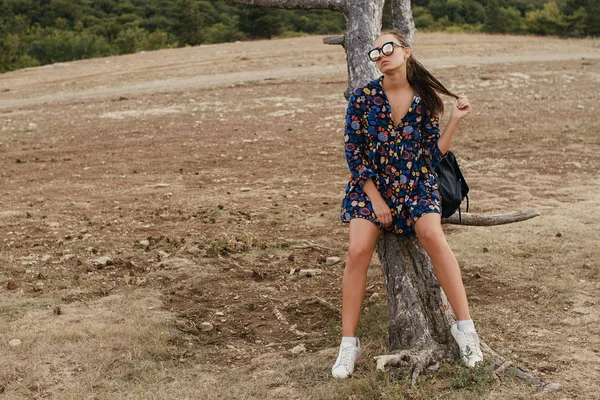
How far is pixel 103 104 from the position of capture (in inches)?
533

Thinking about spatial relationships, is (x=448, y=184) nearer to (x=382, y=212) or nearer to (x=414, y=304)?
(x=382, y=212)

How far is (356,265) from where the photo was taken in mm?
3955

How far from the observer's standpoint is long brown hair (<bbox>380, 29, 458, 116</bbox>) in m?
3.98

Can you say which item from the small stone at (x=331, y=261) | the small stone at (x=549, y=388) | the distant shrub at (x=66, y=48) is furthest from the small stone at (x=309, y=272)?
the distant shrub at (x=66, y=48)

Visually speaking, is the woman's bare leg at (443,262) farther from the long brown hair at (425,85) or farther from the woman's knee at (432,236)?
the long brown hair at (425,85)

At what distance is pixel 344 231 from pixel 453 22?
98.8ft

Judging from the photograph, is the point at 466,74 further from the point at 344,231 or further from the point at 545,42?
the point at 344,231

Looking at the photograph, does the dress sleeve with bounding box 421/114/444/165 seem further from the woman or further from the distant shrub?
the distant shrub

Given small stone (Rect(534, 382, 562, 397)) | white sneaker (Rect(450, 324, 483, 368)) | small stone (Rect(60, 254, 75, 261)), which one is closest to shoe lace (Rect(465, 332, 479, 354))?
white sneaker (Rect(450, 324, 483, 368))

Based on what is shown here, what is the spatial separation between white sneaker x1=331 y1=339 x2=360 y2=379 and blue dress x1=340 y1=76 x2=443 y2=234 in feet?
2.07

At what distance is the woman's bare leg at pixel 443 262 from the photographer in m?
3.83

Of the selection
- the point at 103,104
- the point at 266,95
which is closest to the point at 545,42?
the point at 266,95

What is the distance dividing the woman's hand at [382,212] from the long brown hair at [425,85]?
1.75 ft

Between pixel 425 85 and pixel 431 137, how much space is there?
0.27 meters
